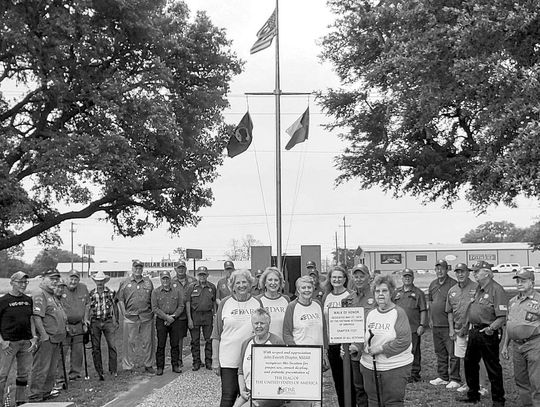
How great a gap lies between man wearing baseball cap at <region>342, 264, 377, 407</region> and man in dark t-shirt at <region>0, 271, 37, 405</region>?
14.4 ft

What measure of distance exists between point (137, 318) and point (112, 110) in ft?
27.4

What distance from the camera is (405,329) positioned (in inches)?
210

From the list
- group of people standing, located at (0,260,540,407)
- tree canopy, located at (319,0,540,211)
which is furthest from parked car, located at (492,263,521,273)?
group of people standing, located at (0,260,540,407)

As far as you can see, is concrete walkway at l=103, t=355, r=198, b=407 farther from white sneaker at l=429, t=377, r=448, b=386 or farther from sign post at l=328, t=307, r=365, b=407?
white sneaker at l=429, t=377, r=448, b=386

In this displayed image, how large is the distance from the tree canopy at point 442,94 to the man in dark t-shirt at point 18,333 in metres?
9.89

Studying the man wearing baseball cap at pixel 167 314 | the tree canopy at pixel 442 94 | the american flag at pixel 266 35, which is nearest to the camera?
the man wearing baseball cap at pixel 167 314

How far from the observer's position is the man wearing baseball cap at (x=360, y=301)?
21.6 feet

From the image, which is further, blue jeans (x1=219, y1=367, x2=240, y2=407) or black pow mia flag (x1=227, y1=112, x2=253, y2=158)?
black pow mia flag (x1=227, y1=112, x2=253, y2=158)

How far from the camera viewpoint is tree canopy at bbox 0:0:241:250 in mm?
17125

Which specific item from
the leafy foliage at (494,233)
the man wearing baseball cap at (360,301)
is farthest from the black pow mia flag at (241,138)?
the leafy foliage at (494,233)

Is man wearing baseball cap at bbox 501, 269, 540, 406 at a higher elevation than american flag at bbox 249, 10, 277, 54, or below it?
below

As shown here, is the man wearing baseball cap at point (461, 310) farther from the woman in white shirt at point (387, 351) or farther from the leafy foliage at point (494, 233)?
the leafy foliage at point (494, 233)

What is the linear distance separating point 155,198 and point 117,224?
2.64 metres

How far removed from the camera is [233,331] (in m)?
6.10
